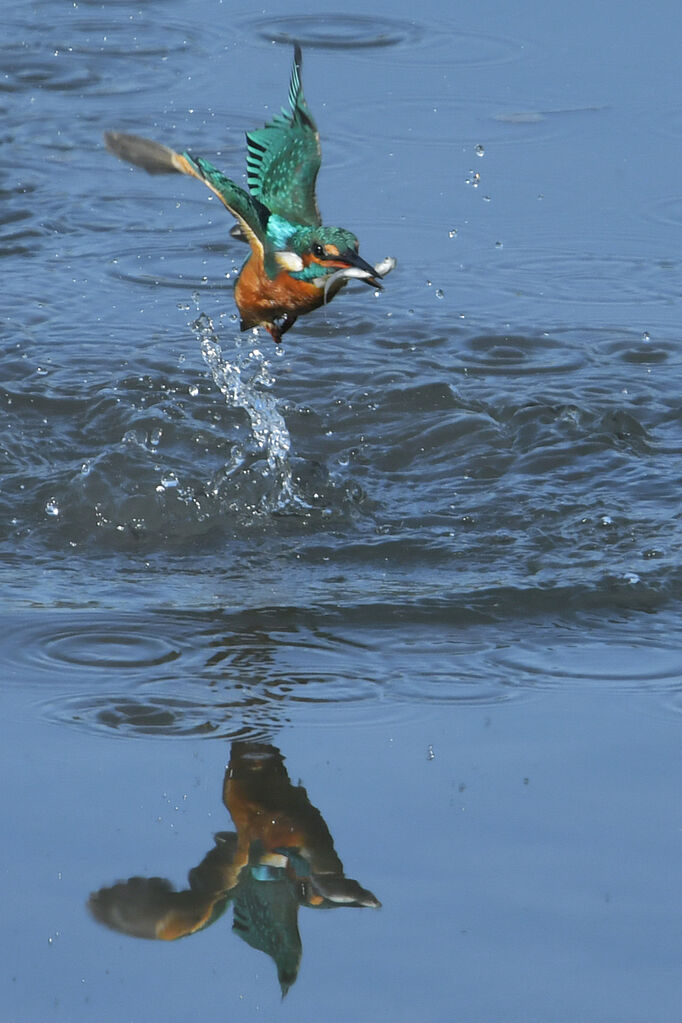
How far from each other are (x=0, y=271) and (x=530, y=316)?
80.1 inches

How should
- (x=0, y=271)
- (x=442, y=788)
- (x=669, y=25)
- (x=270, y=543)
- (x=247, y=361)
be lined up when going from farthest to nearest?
(x=669, y=25), (x=0, y=271), (x=247, y=361), (x=270, y=543), (x=442, y=788)

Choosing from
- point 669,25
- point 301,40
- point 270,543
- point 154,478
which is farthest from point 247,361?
point 669,25

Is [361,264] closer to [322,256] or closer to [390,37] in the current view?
[322,256]

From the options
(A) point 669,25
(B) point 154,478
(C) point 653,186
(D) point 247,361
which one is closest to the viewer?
(B) point 154,478

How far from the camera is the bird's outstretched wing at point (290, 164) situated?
404 cm

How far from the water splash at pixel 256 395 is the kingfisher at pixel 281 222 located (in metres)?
0.95

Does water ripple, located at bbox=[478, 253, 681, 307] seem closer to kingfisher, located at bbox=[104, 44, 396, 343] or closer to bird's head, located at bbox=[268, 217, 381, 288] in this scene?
kingfisher, located at bbox=[104, 44, 396, 343]

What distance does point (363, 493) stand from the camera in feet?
16.3

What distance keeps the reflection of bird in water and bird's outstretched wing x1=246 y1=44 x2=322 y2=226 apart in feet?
4.71

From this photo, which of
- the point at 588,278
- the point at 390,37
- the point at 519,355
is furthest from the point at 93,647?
the point at 390,37

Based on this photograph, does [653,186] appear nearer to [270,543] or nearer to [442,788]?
[270,543]

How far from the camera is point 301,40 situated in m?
8.78

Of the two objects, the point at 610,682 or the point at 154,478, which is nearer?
the point at 610,682

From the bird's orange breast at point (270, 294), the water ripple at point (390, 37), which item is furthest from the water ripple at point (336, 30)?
the bird's orange breast at point (270, 294)
